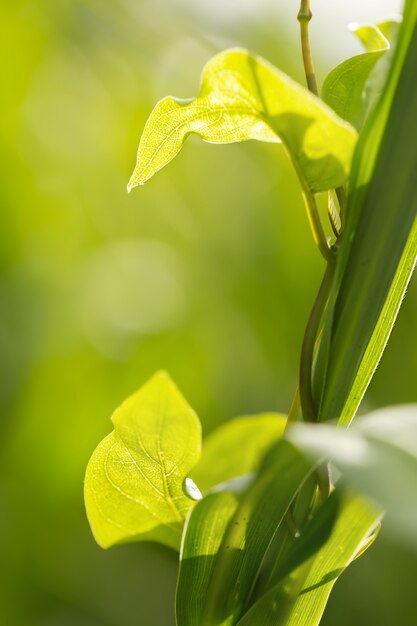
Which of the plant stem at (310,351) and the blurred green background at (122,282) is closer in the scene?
the plant stem at (310,351)

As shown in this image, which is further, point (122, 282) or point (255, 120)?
point (122, 282)

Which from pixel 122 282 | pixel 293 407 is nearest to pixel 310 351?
pixel 293 407

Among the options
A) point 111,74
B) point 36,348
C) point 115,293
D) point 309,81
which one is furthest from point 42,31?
point 309,81

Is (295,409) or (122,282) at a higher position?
(295,409)

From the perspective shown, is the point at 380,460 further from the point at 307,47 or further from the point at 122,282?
the point at 122,282

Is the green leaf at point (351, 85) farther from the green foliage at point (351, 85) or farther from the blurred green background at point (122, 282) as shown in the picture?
the blurred green background at point (122, 282)

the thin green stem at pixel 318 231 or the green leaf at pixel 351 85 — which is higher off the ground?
the green leaf at pixel 351 85

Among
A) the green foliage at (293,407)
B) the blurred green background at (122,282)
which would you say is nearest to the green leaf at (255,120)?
the green foliage at (293,407)
